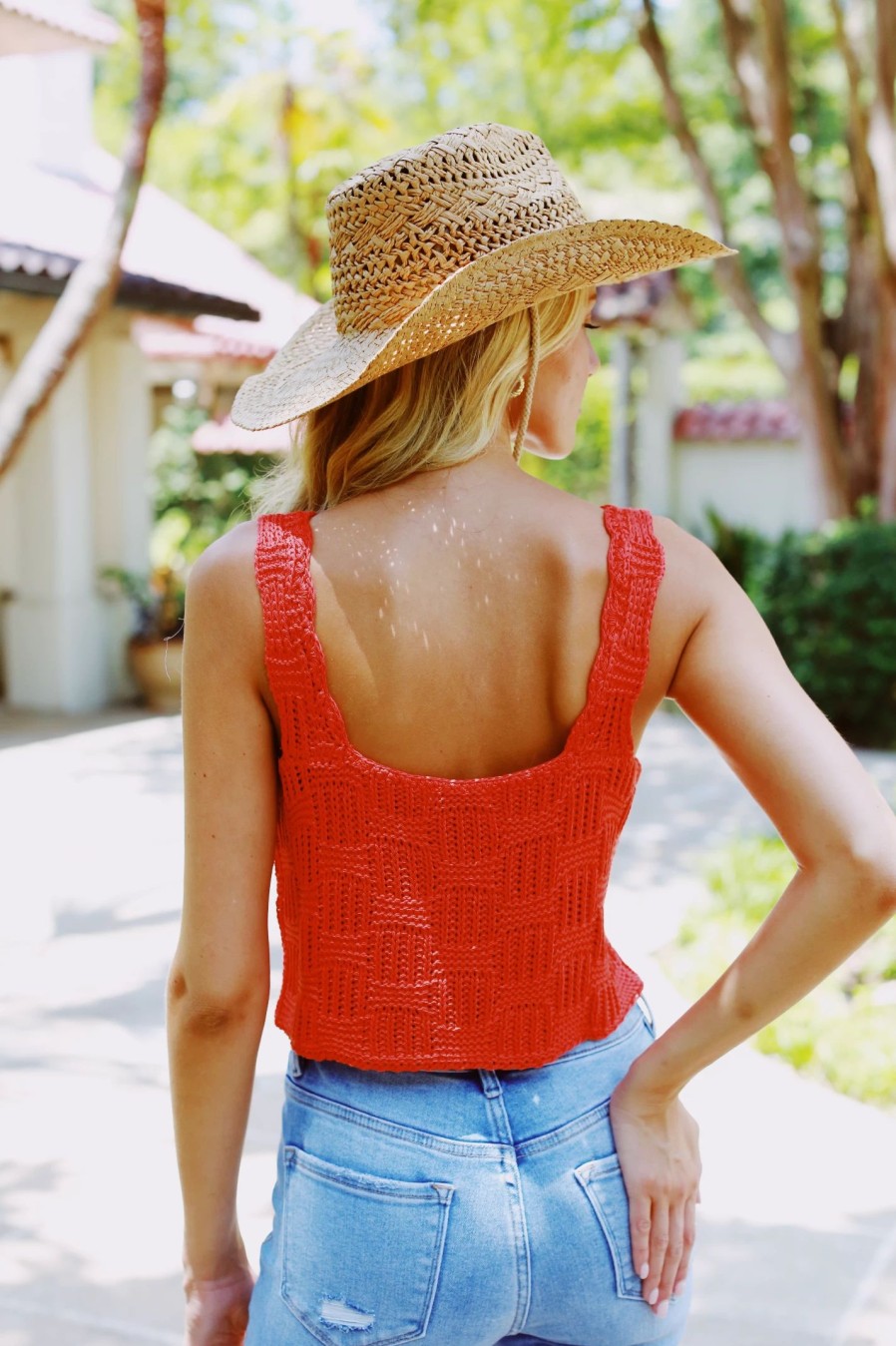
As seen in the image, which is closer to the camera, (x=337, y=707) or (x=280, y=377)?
(x=337, y=707)

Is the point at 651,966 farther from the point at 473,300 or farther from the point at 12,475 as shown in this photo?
the point at 12,475

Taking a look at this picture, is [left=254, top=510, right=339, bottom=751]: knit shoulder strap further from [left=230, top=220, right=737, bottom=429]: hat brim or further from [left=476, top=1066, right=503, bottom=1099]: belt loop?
[left=476, top=1066, right=503, bottom=1099]: belt loop

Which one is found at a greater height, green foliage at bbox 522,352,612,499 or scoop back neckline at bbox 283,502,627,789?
green foliage at bbox 522,352,612,499

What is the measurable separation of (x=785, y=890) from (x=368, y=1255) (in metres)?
0.50

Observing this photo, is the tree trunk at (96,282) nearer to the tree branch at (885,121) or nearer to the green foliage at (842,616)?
the tree branch at (885,121)

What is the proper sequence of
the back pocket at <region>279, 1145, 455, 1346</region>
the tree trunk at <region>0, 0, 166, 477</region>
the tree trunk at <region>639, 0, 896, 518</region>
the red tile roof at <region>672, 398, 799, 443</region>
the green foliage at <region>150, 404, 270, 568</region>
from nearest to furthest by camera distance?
the back pocket at <region>279, 1145, 455, 1346</region> → the tree trunk at <region>0, 0, 166, 477</region> → the tree trunk at <region>639, 0, 896, 518</region> → the red tile roof at <region>672, 398, 799, 443</region> → the green foliage at <region>150, 404, 270, 568</region>

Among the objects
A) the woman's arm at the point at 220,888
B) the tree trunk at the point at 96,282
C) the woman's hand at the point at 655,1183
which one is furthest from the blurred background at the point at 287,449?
the woman's hand at the point at 655,1183

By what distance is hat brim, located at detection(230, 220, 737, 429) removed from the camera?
52.3 inches

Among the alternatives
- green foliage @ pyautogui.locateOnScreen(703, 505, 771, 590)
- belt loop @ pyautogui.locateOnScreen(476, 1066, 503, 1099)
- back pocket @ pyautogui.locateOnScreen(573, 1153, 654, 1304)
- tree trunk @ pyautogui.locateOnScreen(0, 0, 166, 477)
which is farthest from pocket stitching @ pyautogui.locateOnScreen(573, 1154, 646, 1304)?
green foliage @ pyautogui.locateOnScreen(703, 505, 771, 590)

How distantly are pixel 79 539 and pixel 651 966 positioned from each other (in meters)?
6.77

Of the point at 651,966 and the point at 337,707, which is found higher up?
the point at 337,707

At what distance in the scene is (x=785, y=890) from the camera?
49.8 inches

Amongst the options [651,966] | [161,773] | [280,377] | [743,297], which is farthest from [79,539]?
[280,377]

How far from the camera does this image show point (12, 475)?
1029 cm
